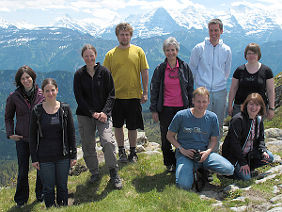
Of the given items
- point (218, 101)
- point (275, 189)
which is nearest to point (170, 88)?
point (218, 101)

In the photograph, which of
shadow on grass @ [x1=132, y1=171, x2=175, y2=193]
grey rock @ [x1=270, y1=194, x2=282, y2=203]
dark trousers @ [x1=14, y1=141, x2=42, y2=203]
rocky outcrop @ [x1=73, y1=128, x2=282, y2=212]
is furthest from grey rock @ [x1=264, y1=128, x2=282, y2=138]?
dark trousers @ [x1=14, y1=141, x2=42, y2=203]

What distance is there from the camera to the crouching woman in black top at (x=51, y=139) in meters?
6.18

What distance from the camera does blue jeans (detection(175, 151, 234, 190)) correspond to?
668 cm

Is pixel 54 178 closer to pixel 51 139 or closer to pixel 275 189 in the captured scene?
pixel 51 139

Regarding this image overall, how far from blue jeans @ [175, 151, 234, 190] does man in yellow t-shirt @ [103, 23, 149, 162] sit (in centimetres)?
273

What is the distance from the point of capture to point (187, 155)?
6914 mm

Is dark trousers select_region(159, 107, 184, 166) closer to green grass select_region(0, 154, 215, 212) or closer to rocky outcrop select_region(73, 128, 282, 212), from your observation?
green grass select_region(0, 154, 215, 212)

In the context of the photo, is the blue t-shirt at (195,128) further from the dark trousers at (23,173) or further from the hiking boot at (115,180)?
the dark trousers at (23,173)

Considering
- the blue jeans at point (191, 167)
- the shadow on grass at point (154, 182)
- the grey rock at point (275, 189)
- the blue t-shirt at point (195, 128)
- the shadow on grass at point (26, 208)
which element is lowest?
the shadow on grass at point (26, 208)

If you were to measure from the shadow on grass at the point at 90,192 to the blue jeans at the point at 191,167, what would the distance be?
2353mm

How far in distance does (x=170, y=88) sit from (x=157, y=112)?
0.89 m

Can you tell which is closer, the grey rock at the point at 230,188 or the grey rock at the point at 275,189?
the grey rock at the point at 275,189

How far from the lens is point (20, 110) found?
695 cm

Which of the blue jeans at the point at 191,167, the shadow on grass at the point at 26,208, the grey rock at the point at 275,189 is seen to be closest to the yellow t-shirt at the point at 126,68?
the blue jeans at the point at 191,167
